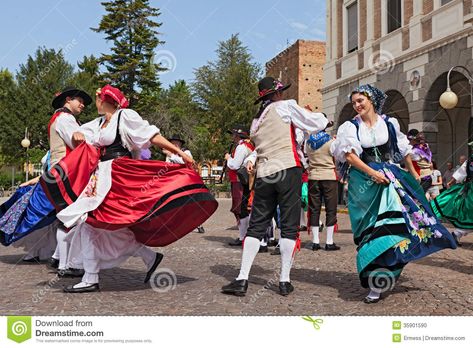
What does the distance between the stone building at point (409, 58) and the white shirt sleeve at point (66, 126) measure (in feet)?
36.5

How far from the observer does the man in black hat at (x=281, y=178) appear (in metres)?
4.63

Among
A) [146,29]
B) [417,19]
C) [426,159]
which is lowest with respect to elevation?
[426,159]

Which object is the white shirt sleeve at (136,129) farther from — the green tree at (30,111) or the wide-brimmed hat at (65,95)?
the green tree at (30,111)

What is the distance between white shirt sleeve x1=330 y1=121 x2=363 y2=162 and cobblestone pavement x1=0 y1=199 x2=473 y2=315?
1252mm

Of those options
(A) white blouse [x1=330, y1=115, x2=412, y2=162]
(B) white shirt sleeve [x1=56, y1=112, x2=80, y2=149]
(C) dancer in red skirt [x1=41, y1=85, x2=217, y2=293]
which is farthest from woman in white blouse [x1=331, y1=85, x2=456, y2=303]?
(B) white shirt sleeve [x1=56, y1=112, x2=80, y2=149]

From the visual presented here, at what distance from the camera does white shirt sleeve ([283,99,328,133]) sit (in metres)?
4.59

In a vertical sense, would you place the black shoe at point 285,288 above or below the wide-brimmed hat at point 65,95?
below

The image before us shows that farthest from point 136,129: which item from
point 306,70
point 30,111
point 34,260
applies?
point 30,111

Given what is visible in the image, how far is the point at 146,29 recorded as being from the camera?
38.4 metres

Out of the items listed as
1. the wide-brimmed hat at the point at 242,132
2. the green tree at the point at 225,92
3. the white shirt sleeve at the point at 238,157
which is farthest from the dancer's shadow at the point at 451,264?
the green tree at the point at 225,92

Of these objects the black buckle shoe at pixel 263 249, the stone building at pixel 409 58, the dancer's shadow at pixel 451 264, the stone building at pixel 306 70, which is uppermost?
the stone building at pixel 306 70
